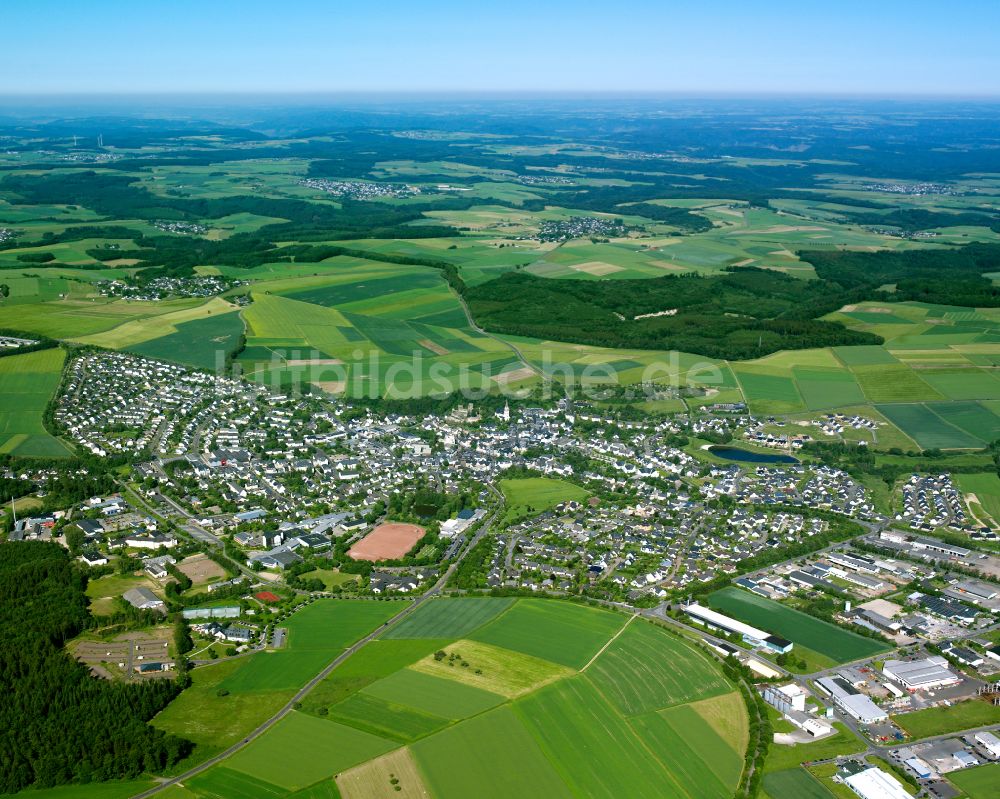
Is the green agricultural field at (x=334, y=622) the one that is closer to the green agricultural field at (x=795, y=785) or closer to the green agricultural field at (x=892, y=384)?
the green agricultural field at (x=795, y=785)

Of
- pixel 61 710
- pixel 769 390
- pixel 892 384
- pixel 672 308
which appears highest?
pixel 672 308

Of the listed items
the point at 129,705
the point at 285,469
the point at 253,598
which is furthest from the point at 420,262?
the point at 129,705

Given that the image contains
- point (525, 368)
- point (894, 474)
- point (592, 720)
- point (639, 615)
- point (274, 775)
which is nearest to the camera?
point (274, 775)

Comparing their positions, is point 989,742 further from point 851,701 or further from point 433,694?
point 433,694

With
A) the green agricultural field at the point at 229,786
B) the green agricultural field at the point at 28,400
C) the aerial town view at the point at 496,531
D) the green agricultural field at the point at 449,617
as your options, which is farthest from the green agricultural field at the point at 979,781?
the green agricultural field at the point at 28,400

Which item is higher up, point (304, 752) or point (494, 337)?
point (494, 337)

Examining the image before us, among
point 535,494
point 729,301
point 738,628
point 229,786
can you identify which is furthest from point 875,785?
point 729,301

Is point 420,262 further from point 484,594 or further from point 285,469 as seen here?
point 484,594
